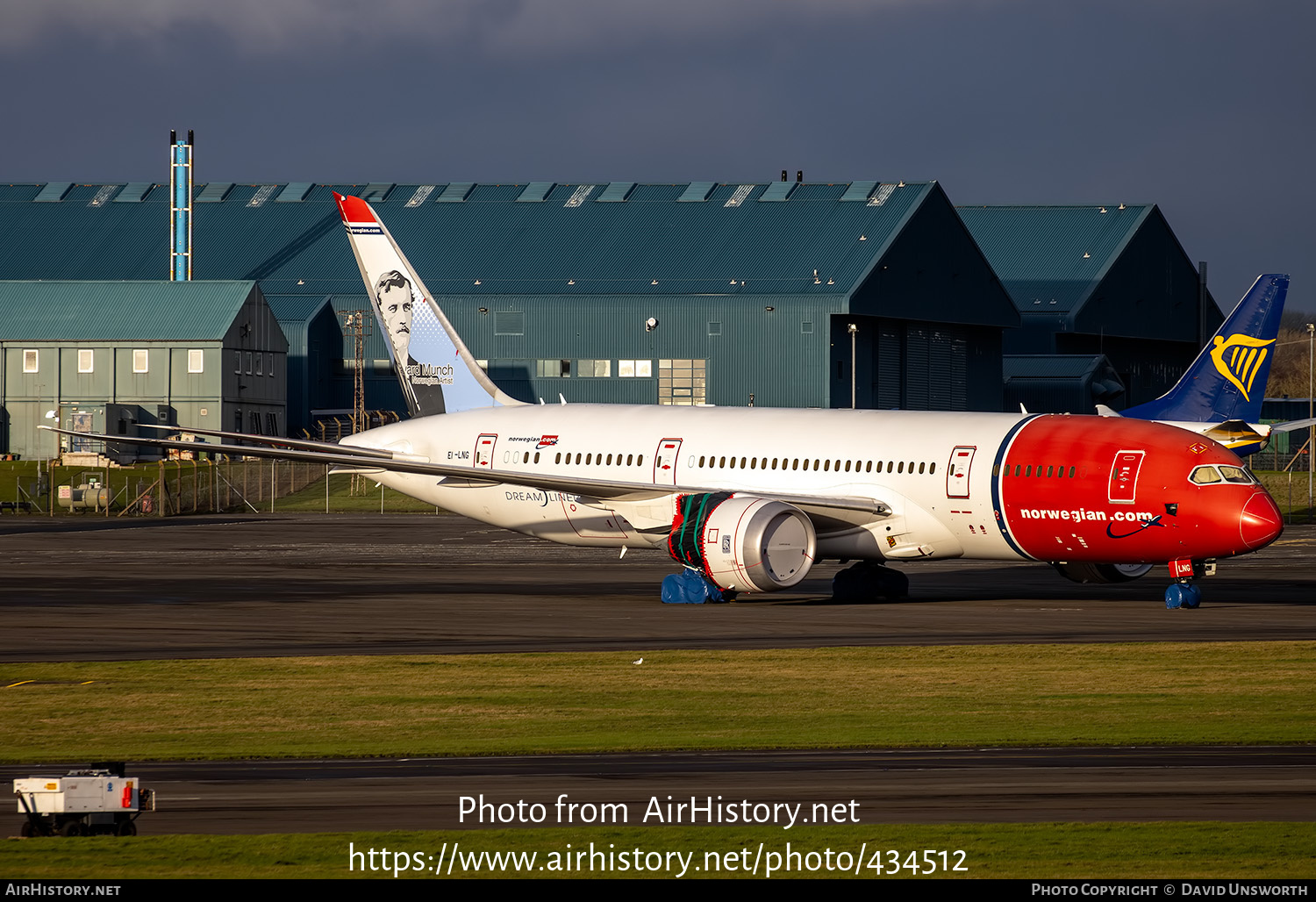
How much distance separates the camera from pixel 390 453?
4728cm

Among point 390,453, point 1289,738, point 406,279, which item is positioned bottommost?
point 1289,738

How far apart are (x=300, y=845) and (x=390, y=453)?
33277 millimetres

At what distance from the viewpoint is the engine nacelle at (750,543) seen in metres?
38.4

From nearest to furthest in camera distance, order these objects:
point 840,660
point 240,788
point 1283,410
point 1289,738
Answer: point 240,788, point 1289,738, point 840,660, point 1283,410

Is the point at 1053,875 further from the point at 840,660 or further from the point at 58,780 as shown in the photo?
the point at 840,660

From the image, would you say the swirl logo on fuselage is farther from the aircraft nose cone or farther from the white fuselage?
the white fuselage

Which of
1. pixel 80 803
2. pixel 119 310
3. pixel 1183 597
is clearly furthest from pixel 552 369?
pixel 80 803

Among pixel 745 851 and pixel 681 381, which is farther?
pixel 681 381

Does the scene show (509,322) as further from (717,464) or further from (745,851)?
(745,851)

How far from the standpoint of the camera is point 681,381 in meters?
104

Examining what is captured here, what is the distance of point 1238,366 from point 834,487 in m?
25.8

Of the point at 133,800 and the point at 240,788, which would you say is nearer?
the point at 133,800

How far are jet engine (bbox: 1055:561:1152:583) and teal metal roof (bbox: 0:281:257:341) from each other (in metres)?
67.8

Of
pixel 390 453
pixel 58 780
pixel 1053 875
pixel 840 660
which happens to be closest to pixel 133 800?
pixel 58 780
